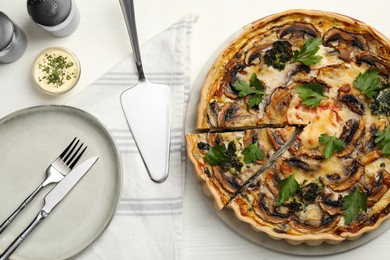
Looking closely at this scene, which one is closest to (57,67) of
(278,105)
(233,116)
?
(233,116)

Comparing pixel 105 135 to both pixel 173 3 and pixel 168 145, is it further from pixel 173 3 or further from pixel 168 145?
pixel 173 3

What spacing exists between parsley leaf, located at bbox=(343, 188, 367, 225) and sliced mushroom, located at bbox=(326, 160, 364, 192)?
0.08 metres

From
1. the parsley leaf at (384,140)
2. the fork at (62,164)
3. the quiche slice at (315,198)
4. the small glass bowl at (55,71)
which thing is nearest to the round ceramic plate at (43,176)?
the fork at (62,164)

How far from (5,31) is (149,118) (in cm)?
102

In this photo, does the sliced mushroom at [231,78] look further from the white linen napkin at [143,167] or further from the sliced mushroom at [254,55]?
the white linen napkin at [143,167]

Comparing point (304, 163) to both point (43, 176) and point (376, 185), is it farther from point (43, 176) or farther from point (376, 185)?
point (43, 176)

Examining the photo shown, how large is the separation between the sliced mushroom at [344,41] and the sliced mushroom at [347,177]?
2.17 ft

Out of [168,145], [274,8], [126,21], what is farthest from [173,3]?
[168,145]

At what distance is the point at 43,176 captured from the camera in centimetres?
391

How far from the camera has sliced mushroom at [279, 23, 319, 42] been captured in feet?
12.5

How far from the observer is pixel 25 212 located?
389 centimetres

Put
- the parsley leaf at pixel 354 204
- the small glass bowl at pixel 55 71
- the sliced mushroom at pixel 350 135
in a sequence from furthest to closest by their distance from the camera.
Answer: the small glass bowl at pixel 55 71
the sliced mushroom at pixel 350 135
the parsley leaf at pixel 354 204

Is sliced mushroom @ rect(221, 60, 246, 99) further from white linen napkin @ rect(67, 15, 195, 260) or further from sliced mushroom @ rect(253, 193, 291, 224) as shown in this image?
sliced mushroom @ rect(253, 193, 291, 224)

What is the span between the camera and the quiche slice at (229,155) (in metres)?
3.70
